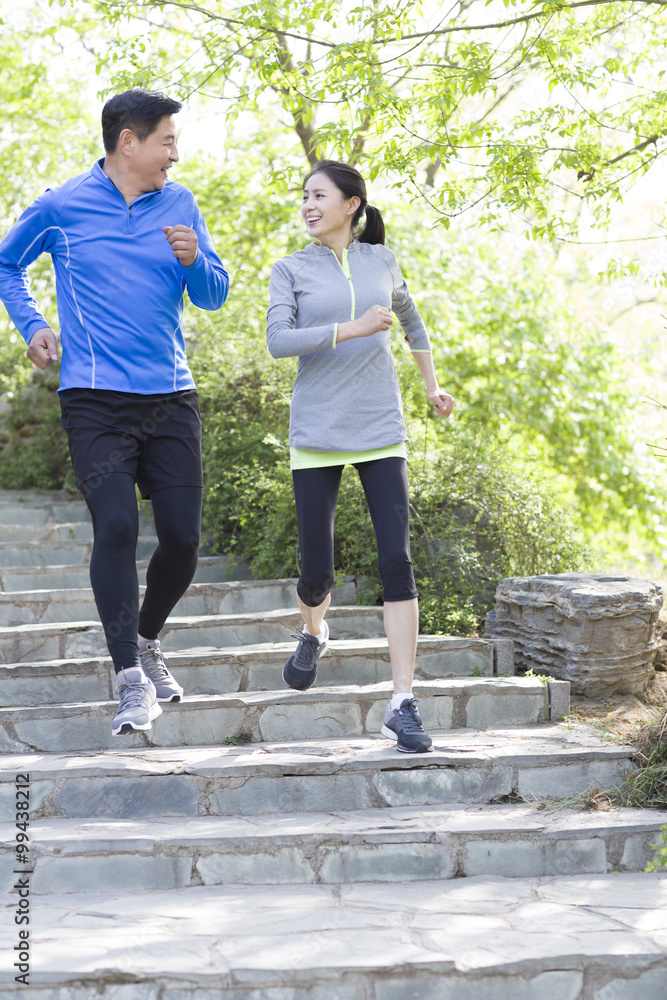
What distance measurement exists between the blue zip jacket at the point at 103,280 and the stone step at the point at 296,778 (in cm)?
123

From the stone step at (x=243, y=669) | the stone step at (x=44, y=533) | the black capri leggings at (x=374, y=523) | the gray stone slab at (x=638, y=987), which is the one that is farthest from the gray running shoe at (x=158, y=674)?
the stone step at (x=44, y=533)

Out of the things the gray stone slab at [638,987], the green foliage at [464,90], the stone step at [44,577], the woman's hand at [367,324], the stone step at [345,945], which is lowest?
the gray stone slab at [638,987]

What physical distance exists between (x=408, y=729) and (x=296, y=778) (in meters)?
0.40

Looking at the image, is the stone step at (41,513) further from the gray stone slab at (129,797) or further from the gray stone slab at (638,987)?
the gray stone slab at (638,987)

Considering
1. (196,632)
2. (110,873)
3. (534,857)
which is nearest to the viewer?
(110,873)

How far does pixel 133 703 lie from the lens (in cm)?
278

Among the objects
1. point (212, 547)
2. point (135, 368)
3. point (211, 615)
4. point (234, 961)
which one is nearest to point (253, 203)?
point (212, 547)

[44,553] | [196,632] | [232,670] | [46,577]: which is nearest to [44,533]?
[44,553]

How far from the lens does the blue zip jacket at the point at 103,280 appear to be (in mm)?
2807

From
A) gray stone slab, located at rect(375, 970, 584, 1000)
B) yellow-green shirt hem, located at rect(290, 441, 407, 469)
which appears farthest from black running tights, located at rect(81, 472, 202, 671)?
gray stone slab, located at rect(375, 970, 584, 1000)

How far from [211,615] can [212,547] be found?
1146 millimetres

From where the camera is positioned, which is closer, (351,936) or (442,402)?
(351,936)

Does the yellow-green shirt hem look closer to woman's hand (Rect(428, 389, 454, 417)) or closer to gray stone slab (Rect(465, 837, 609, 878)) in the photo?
woman's hand (Rect(428, 389, 454, 417))

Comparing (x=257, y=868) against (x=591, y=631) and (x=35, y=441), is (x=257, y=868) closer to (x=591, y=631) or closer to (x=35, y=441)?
(x=591, y=631)
